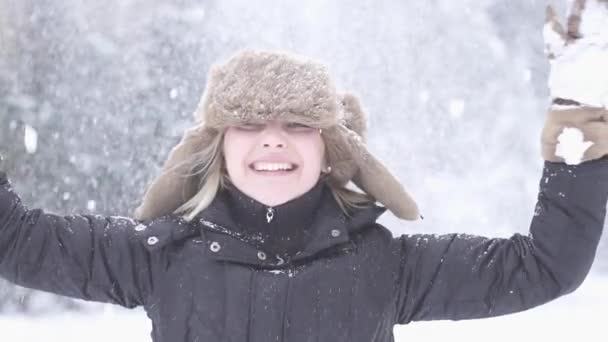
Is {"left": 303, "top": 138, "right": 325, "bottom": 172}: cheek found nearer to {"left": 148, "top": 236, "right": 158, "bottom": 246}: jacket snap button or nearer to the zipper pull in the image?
the zipper pull

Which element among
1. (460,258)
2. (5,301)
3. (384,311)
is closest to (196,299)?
(384,311)

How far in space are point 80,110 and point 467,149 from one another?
4664 millimetres

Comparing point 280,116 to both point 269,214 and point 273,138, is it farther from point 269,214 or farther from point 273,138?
point 269,214

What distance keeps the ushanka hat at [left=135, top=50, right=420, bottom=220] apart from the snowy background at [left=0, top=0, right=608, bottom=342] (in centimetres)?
404

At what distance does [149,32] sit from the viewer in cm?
809

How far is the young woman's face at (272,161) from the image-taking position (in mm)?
1857

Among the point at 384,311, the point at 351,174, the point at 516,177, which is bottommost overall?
the point at 516,177

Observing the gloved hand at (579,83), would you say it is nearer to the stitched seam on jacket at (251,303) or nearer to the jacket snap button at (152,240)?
the stitched seam on jacket at (251,303)

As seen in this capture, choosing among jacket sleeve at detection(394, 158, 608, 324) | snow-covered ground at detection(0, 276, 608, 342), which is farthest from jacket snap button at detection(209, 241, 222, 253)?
snow-covered ground at detection(0, 276, 608, 342)

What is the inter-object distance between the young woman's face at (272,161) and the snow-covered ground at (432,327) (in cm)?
420

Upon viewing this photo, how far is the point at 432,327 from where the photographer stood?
628cm

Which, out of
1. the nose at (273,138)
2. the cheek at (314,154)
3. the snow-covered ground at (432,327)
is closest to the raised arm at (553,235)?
the cheek at (314,154)

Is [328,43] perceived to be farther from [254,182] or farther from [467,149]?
[254,182]

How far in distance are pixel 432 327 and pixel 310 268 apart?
4724 mm
